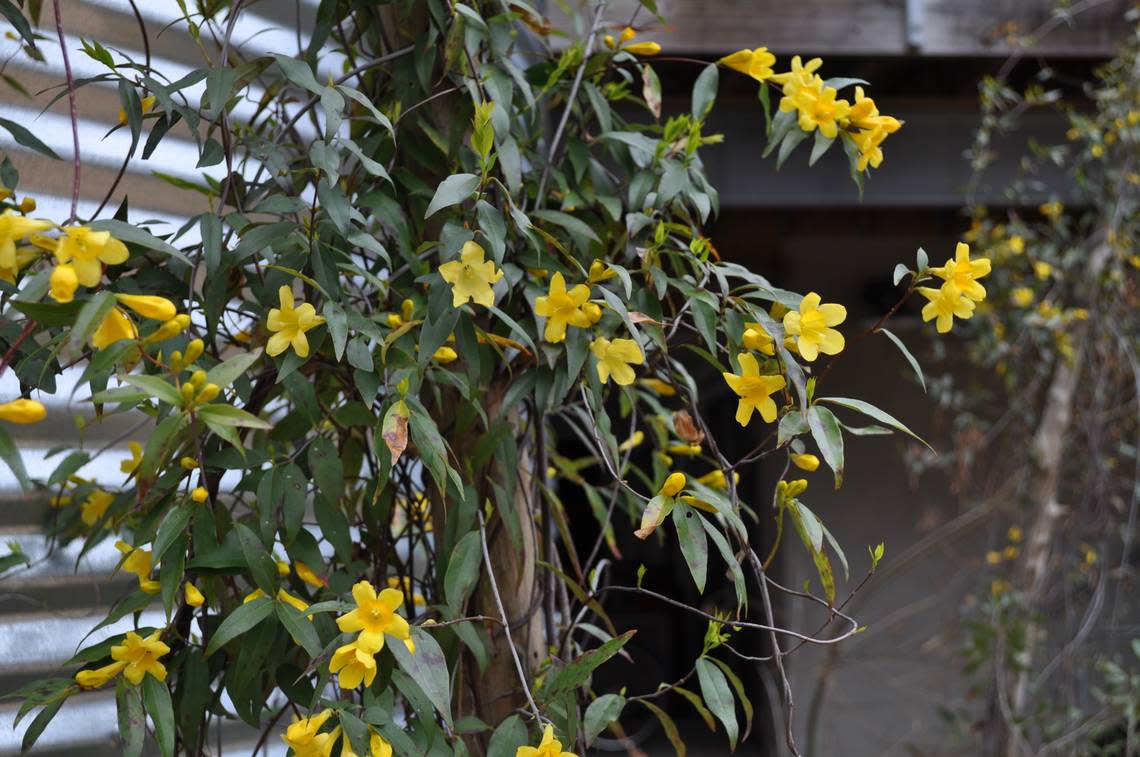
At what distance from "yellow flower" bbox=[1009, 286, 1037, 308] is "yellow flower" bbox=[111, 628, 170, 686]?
2.51 meters

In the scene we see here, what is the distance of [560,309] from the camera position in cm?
97

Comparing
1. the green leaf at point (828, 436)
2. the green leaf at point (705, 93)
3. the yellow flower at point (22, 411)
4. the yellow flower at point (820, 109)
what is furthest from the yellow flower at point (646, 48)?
the yellow flower at point (22, 411)

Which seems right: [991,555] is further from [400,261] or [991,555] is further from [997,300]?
[400,261]

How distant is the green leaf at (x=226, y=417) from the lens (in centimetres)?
73

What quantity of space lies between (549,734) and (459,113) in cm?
62

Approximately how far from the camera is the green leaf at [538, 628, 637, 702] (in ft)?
2.89

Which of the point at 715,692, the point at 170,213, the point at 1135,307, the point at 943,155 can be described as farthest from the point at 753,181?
the point at 715,692

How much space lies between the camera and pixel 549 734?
33.4 inches

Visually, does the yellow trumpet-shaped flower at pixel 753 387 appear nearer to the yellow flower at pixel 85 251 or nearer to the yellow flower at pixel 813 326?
the yellow flower at pixel 813 326

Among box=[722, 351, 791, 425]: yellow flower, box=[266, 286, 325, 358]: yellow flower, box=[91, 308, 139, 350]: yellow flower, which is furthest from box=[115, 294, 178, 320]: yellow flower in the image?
box=[722, 351, 791, 425]: yellow flower

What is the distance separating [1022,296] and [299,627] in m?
2.46

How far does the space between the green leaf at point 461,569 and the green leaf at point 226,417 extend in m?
0.27

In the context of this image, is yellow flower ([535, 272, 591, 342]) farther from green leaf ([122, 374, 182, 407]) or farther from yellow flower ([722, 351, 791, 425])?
green leaf ([122, 374, 182, 407])

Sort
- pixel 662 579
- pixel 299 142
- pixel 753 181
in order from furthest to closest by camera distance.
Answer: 1. pixel 662 579
2. pixel 753 181
3. pixel 299 142
